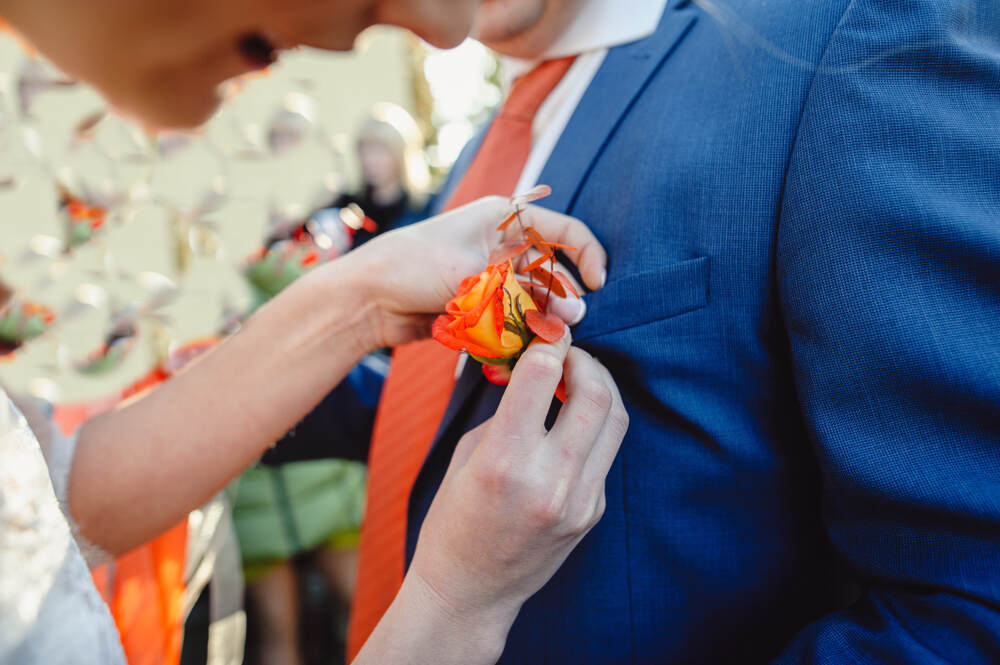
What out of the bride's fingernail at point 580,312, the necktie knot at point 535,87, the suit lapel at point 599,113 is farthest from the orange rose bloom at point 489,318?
the necktie knot at point 535,87

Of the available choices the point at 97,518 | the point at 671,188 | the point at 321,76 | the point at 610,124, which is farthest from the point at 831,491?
the point at 97,518

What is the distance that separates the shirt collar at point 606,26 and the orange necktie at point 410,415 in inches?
1.1

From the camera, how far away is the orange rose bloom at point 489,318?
1.95 feet

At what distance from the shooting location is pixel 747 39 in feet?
2.58

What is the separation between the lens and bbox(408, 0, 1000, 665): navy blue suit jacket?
620mm

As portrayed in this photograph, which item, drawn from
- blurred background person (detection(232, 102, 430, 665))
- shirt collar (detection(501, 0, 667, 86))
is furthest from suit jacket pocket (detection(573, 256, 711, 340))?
blurred background person (detection(232, 102, 430, 665))

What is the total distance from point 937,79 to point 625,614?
70cm

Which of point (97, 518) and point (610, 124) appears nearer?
point (610, 124)

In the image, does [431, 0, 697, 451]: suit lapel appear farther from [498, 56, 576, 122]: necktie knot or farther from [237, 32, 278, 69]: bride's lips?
[237, 32, 278, 69]: bride's lips

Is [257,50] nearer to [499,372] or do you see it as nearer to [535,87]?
[499,372]

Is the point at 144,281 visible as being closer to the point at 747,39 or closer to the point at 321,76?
the point at 321,76

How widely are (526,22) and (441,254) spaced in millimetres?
460

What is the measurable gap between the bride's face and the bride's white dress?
360mm

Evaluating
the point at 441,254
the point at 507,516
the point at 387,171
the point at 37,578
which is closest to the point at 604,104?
the point at 441,254
